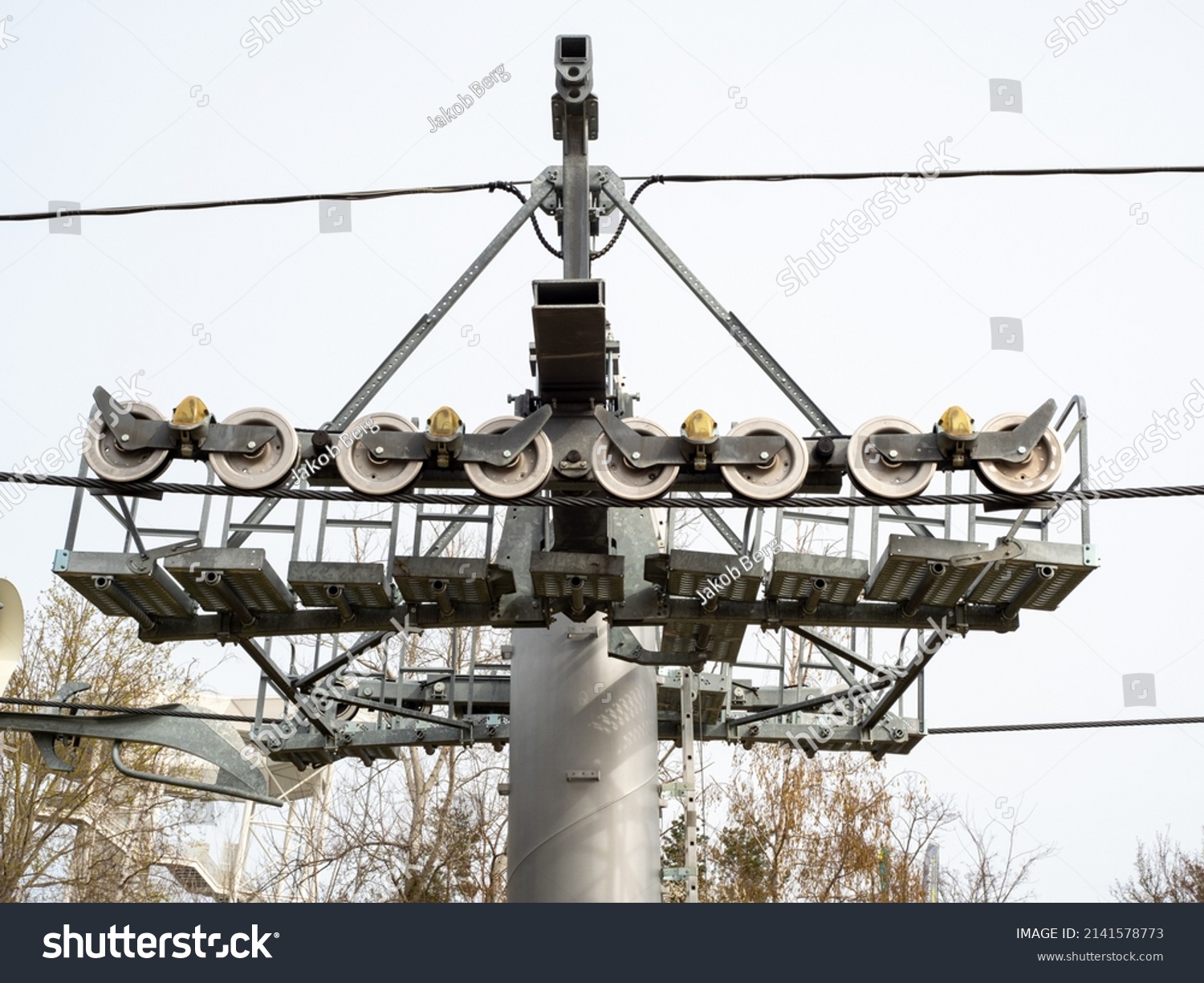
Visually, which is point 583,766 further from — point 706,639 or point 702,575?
point 702,575

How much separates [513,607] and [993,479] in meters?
4.64

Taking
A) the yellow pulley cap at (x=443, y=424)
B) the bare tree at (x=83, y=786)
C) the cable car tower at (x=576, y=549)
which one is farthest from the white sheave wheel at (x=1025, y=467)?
the bare tree at (x=83, y=786)

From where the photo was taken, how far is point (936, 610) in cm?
1312

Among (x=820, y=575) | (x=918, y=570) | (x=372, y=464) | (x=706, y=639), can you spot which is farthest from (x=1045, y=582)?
(x=372, y=464)

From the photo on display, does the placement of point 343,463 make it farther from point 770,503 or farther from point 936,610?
point 936,610

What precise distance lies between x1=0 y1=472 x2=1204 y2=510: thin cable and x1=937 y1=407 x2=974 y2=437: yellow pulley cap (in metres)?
0.57

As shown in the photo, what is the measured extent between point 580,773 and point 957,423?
5566 mm

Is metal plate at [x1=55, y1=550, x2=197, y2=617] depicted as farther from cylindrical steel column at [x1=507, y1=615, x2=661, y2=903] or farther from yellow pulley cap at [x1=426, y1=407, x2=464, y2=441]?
cylindrical steel column at [x1=507, y1=615, x2=661, y2=903]

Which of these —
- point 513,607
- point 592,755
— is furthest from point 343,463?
point 592,755

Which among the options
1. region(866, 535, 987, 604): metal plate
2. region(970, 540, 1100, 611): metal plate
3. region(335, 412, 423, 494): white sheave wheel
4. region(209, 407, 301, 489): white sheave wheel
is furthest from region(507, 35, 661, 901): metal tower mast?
region(970, 540, 1100, 611): metal plate

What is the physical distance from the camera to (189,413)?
1138 centimetres

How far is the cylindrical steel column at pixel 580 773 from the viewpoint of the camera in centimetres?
1415

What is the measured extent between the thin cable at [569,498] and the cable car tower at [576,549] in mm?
32
